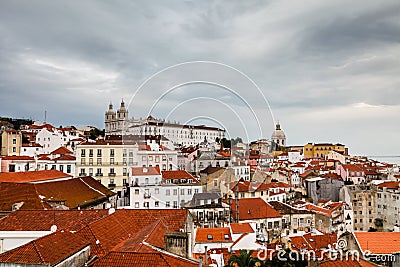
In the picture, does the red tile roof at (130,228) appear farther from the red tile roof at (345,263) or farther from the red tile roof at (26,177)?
the red tile roof at (26,177)

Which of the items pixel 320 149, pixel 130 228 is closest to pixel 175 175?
pixel 130 228

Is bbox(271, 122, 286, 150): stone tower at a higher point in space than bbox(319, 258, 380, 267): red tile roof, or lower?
higher

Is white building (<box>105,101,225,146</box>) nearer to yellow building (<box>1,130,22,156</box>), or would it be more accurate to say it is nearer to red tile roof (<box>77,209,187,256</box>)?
red tile roof (<box>77,209,187,256</box>)

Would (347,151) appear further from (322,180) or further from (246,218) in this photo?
(246,218)

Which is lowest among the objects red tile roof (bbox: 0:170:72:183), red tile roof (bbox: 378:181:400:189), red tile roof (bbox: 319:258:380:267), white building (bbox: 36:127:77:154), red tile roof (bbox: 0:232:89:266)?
red tile roof (bbox: 378:181:400:189)

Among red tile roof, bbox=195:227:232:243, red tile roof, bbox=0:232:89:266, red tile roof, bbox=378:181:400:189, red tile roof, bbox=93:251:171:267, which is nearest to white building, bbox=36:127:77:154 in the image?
red tile roof, bbox=195:227:232:243

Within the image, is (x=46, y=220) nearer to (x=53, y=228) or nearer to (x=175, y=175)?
(x=53, y=228)

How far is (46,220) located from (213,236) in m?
10.8

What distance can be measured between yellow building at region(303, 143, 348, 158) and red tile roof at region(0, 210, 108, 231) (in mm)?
94980

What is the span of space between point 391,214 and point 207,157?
73.3 feet

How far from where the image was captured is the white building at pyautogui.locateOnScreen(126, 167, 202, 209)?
29.5 meters

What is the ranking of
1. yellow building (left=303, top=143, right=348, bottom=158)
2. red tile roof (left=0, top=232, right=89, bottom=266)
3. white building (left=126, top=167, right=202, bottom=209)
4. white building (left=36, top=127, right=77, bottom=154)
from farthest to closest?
yellow building (left=303, top=143, right=348, bottom=158), white building (left=36, top=127, right=77, bottom=154), white building (left=126, top=167, right=202, bottom=209), red tile roof (left=0, top=232, right=89, bottom=266)

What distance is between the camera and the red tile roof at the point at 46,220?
13602 millimetres

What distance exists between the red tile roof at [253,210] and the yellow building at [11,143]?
1580 inches
